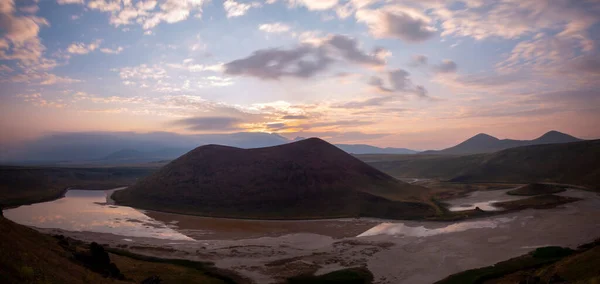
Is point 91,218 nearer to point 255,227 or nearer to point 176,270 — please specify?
point 255,227

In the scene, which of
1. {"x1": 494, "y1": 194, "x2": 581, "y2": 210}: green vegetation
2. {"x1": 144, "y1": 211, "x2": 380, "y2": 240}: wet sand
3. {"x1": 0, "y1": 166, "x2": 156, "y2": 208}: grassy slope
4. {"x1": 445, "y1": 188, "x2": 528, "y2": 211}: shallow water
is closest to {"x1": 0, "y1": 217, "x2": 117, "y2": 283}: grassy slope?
{"x1": 144, "y1": 211, "x2": 380, "y2": 240}: wet sand

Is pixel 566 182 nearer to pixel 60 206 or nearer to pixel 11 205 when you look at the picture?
pixel 60 206

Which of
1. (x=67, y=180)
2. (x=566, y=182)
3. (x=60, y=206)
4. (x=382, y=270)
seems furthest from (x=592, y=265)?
(x=67, y=180)

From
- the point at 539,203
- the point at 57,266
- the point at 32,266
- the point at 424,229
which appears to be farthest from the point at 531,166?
the point at 32,266

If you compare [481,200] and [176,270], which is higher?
[481,200]

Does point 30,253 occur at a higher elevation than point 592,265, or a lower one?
higher

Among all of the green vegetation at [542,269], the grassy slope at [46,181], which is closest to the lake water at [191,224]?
the grassy slope at [46,181]

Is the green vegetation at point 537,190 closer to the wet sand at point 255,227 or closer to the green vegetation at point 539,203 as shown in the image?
the green vegetation at point 539,203
